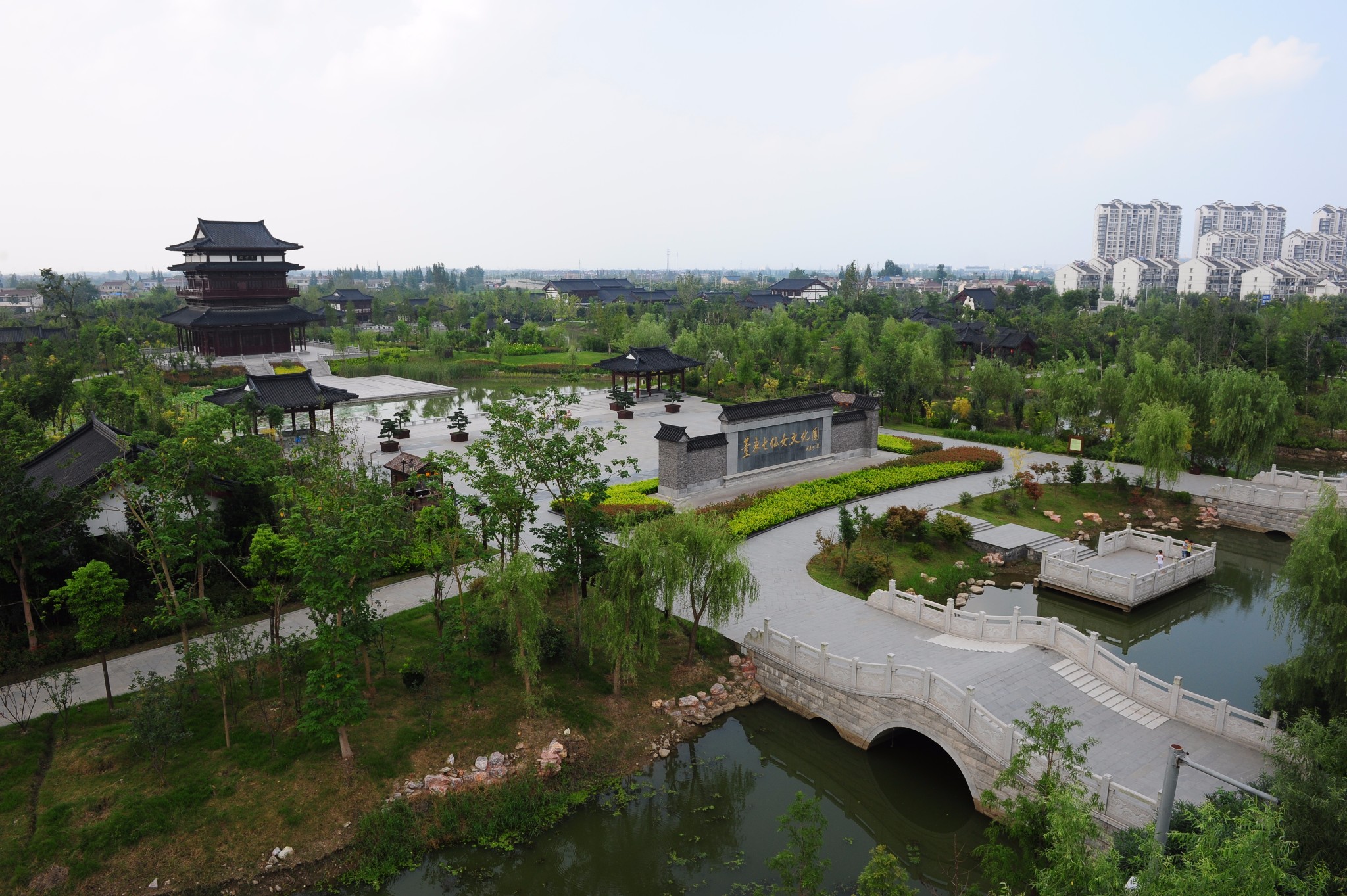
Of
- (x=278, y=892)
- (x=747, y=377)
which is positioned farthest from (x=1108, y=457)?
(x=278, y=892)

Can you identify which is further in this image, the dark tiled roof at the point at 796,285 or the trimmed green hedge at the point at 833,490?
the dark tiled roof at the point at 796,285

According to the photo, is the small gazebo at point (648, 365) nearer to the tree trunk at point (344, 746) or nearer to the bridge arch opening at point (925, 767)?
the bridge arch opening at point (925, 767)

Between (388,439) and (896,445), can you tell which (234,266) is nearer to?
(388,439)

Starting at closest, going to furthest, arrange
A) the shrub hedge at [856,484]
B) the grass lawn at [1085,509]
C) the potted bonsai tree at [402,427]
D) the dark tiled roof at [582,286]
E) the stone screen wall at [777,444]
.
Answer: the shrub hedge at [856,484]
the grass lawn at [1085,509]
the stone screen wall at [777,444]
the potted bonsai tree at [402,427]
the dark tiled roof at [582,286]

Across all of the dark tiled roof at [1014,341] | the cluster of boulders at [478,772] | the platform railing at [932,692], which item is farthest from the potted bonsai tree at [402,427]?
the dark tiled roof at [1014,341]

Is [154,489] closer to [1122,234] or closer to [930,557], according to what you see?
[930,557]

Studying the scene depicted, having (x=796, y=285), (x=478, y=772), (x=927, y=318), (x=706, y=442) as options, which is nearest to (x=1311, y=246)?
(x=796, y=285)
